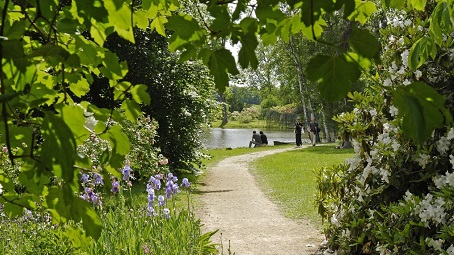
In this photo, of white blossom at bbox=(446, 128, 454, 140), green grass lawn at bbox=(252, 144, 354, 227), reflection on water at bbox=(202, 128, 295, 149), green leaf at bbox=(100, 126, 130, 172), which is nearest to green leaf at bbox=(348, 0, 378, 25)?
green leaf at bbox=(100, 126, 130, 172)

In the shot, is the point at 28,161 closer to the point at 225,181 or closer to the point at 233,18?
the point at 233,18

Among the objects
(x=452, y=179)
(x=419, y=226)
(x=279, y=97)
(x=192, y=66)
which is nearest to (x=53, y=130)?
(x=452, y=179)

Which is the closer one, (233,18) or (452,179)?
(233,18)

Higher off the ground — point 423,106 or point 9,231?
point 423,106

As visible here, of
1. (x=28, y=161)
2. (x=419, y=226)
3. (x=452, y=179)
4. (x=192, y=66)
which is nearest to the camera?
(x=28, y=161)

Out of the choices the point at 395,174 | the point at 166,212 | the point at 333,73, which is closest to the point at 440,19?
the point at 333,73

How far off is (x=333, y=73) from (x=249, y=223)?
25.3ft

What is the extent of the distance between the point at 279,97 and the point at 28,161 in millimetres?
38989

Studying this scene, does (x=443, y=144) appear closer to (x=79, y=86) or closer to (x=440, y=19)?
(x=440, y=19)

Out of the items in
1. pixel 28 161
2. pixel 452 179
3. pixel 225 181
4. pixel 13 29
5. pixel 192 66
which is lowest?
pixel 225 181

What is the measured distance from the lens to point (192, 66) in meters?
13.6

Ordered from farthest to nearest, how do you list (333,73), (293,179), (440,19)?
(293,179)
(440,19)
(333,73)

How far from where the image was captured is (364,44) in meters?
0.90

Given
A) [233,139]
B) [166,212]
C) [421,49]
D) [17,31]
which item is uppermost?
[421,49]
